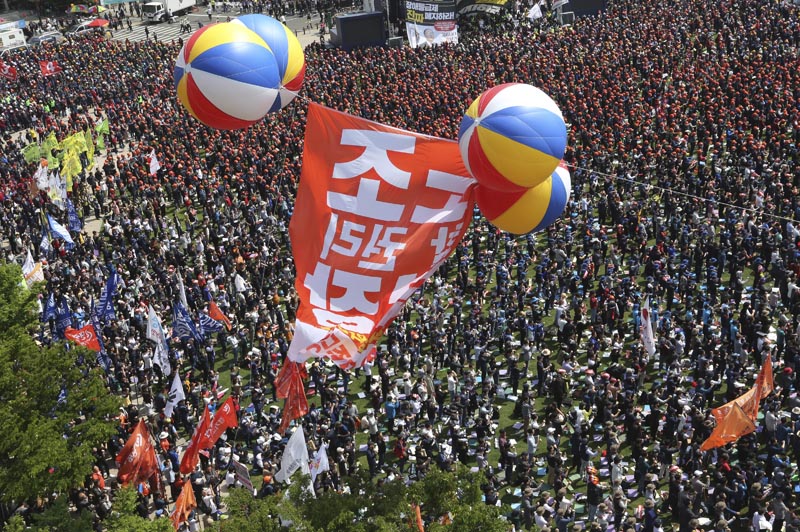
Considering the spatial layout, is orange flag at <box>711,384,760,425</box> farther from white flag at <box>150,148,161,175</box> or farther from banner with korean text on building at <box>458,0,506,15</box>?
banner with korean text on building at <box>458,0,506,15</box>

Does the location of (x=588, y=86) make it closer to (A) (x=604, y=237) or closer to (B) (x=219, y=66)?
(A) (x=604, y=237)

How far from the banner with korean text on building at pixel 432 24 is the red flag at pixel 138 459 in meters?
41.0

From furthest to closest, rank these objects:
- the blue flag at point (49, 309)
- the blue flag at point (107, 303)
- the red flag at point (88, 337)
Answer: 1. the blue flag at point (49, 309)
2. the blue flag at point (107, 303)
3. the red flag at point (88, 337)

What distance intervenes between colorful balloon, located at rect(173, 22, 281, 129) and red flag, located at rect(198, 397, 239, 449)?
351 inches

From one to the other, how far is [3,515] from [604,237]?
805 inches

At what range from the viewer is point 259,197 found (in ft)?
140

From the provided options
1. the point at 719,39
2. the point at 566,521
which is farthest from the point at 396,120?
the point at 566,521

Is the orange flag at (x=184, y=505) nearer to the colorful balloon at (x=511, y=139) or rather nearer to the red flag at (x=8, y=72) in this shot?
the colorful balloon at (x=511, y=139)

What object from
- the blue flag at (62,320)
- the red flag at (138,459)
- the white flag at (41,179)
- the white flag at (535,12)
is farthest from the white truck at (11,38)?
the red flag at (138,459)

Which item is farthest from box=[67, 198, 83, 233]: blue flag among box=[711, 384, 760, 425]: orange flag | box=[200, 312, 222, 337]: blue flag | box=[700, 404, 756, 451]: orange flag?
box=[700, 404, 756, 451]: orange flag

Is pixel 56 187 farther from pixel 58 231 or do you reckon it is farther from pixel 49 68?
pixel 49 68

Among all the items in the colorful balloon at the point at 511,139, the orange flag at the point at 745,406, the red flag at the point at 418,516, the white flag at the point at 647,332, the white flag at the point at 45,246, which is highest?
the colorful balloon at the point at 511,139

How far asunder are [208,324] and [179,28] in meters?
56.4

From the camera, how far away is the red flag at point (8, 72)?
68500 mm
